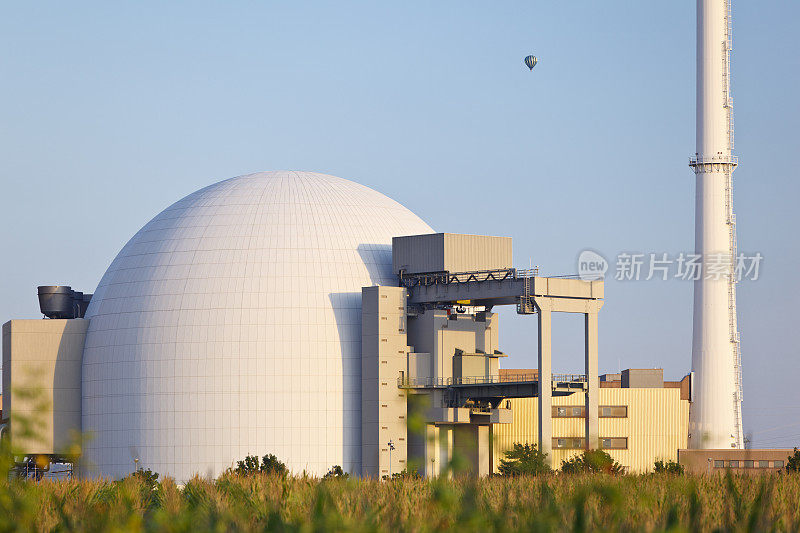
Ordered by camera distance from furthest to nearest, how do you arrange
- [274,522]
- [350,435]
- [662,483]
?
[350,435]
[662,483]
[274,522]

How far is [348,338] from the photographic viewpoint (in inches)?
3930

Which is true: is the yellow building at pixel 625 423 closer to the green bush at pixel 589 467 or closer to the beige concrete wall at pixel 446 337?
the beige concrete wall at pixel 446 337

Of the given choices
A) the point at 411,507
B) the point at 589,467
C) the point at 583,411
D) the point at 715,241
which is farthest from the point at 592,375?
the point at 411,507

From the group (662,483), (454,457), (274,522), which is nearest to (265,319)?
(662,483)

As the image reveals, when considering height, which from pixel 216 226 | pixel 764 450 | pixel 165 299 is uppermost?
pixel 216 226

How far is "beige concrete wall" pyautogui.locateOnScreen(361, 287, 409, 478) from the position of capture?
95000mm

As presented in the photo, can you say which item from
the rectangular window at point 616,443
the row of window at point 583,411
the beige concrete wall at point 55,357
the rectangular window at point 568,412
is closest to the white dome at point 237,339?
the beige concrete wall at point 55,357

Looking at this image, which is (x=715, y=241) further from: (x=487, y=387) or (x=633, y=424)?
(x=487, y=387)

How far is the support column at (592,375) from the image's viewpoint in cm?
8931

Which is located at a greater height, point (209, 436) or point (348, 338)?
point (348, 338)

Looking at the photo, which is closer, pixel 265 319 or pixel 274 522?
pixel 274 522

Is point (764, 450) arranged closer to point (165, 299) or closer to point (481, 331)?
point (481, 331)

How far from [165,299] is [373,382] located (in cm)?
2026

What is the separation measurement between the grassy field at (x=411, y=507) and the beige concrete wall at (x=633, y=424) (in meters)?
62.7
